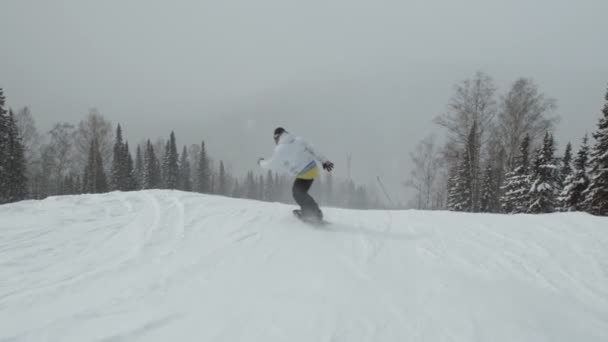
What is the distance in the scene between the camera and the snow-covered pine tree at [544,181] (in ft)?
55.3

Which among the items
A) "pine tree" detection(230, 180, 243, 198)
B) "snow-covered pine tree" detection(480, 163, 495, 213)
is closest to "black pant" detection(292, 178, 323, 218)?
"snow-covered pine tree" detection(480, 163, 495, 213)

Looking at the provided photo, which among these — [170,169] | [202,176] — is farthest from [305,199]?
[202,176]

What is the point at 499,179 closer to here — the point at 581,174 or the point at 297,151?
the point at 581,174

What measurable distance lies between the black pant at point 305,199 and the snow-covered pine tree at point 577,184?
648 inches

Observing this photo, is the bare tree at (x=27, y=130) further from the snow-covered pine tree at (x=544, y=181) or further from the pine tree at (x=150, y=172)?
the snow-covered pine tree at (x=544, y=181)

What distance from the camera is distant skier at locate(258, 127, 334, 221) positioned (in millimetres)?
4723

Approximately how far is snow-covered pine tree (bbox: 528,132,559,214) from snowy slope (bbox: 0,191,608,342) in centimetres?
1572

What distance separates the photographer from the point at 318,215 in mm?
4758

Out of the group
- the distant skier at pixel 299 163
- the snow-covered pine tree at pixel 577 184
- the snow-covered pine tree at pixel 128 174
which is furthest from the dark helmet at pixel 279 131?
the snow-covered pine tree at pixel 128 174

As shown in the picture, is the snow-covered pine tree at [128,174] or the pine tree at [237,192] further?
the pine tree at [237,192]

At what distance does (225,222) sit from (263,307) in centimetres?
261

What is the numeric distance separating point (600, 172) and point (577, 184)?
345 cm

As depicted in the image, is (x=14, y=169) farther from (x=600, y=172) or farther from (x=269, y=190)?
(x=269, y=190)

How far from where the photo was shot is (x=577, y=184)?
14.7 meters
